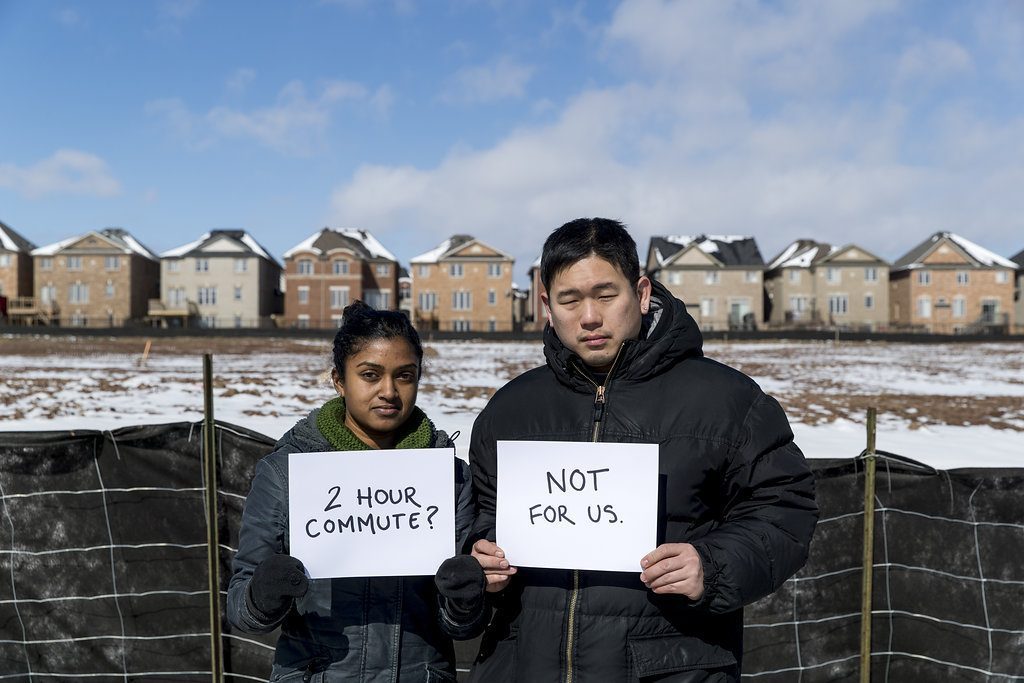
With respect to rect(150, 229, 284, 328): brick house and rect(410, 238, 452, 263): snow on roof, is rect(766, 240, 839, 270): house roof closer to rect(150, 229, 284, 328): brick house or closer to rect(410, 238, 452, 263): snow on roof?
rect(410, 238, 452, 263): snow on roof

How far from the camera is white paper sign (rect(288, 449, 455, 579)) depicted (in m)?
2.33

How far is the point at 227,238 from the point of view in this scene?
68.5 m

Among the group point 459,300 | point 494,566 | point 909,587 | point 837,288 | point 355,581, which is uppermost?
point 837,288

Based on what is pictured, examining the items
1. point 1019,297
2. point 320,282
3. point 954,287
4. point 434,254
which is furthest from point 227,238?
point 1019,297

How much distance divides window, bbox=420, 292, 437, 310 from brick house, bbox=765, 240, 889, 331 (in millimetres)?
32094

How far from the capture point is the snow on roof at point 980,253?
69688 mm

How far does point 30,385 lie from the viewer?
1519cm

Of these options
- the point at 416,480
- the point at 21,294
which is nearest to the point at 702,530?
the point at 416,480

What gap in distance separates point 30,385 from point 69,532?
45.5 feet

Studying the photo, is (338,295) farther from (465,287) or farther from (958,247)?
→ (958,247)

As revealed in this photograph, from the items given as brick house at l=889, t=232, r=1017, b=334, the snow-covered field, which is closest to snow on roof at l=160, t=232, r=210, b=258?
the snow-covered field

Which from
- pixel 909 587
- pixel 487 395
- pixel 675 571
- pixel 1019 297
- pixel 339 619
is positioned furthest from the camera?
pixel 1019 297

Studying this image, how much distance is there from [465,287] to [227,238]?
2336cm

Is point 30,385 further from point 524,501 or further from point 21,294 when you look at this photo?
point 21,294
